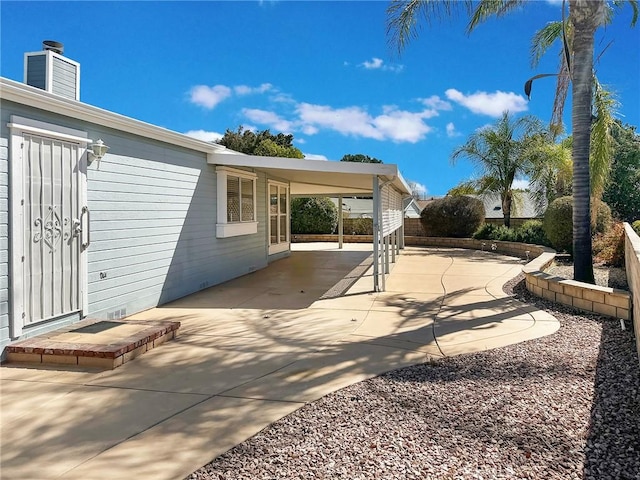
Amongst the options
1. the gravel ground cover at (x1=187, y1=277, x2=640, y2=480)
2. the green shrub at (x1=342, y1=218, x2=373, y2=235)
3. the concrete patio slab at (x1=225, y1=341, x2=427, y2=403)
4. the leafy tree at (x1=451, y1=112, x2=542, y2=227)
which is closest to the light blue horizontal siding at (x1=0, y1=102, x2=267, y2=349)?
the concrete patio slab at (x1=225, y1=341, x2=427, y2=403)

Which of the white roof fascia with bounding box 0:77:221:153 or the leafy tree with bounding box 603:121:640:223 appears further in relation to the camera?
the leafy tree with bounding box 603:121:640:223

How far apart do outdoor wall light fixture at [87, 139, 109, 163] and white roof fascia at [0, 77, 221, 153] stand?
0.31m

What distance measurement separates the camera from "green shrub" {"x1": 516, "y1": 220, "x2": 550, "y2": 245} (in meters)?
14.7

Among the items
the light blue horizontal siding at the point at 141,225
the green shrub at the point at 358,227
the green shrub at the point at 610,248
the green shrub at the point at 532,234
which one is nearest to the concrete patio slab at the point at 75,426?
the light blue horizontal siding at the point at 141,225

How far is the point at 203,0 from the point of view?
33.3ft

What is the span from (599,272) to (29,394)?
9.91 metres

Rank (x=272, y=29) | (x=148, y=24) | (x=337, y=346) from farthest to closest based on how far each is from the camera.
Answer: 1. (x=272, y=29)
2. (x=148, y=24)
3. (x=337, y=346)

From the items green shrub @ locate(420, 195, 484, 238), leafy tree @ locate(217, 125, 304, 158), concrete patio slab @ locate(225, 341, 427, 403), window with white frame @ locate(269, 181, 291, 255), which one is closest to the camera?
concrete patio slab @ locate(225, 341, 427, 403)

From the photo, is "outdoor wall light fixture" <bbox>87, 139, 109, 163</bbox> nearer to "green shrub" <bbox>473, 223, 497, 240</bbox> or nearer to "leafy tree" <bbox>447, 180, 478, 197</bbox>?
"green shrub" <bbox>473, 223, 497, 240</bbox>

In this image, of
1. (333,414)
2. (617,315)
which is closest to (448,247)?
(617,315)

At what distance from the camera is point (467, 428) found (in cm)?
287

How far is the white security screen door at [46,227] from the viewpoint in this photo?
4.48m

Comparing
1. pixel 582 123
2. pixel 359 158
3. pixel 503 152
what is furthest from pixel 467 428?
pixel 359 158

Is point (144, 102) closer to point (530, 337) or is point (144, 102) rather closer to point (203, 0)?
point (203, 0)
